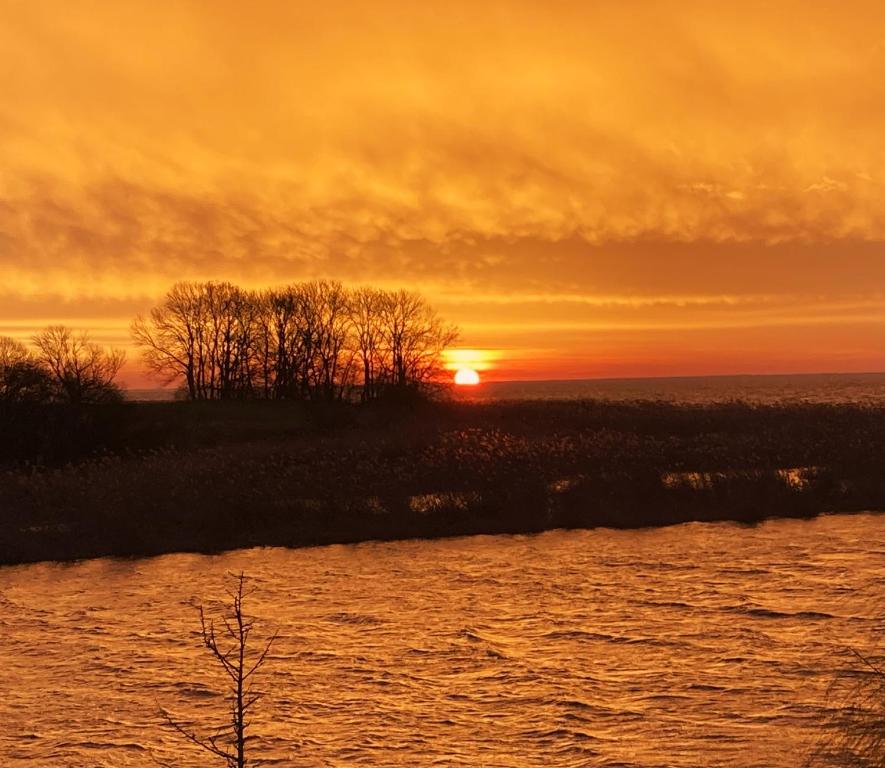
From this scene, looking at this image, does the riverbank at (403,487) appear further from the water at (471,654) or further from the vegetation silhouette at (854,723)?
the vegetation silhouette at (854,723)

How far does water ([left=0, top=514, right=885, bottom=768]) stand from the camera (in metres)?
10.6

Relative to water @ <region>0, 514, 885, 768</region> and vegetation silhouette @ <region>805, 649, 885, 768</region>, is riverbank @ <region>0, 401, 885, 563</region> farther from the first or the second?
vegetation silhouette @ <region>805, 649, 885, 768</region>


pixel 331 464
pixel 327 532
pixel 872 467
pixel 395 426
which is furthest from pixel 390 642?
pixel 395 426

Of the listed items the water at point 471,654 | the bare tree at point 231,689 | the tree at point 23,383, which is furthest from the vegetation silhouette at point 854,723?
the tree at point 23,383

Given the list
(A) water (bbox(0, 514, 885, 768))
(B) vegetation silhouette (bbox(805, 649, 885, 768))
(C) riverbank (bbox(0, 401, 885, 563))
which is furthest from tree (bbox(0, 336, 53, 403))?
(B) vegetation silhouette (bbox(805, 649, 885, 768))

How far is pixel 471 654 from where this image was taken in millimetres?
13945

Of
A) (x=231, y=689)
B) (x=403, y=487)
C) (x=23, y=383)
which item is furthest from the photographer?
(x=23, y=383)

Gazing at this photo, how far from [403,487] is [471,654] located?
1647 centimetres

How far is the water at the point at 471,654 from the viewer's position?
A: 34.7 feet

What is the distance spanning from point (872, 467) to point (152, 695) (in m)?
28.6

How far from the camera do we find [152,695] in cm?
1250

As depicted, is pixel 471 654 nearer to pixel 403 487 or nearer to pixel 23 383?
pixel 403 487

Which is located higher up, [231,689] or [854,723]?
[231,689]

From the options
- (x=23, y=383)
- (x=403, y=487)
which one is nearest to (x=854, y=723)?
(x=403, y=487)
